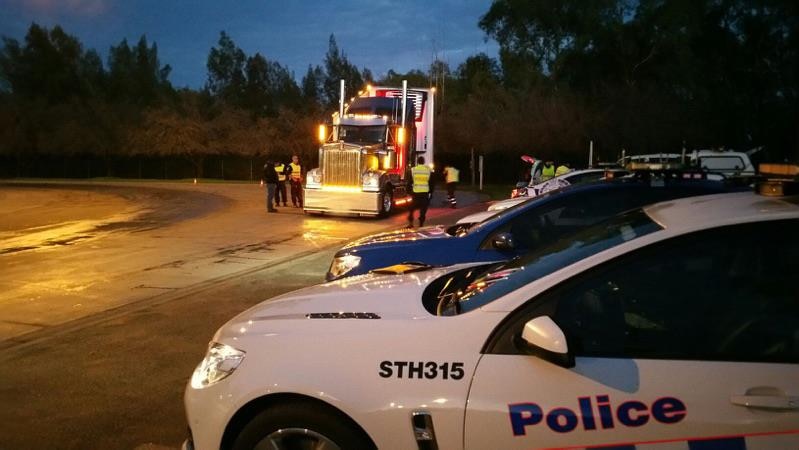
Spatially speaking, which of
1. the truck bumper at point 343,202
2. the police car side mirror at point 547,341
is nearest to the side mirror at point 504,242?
the police car side mirror at point 547,341

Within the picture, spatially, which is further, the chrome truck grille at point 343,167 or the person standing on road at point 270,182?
the person standing on road at point 270,182

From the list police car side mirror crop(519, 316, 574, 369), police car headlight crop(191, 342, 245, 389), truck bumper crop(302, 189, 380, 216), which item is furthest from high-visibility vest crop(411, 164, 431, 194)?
police car side mirror crop(519, 316, 574, 369)

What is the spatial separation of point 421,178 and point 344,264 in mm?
10752

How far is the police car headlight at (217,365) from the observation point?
3.29m

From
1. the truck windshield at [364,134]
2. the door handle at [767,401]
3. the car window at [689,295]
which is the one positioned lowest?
the door handle at [767,401]

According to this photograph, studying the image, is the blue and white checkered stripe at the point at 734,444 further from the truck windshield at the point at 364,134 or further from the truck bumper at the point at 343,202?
the truck windshield at the point at 364,134

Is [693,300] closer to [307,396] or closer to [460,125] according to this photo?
[307,396]

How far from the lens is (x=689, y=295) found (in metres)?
2.94

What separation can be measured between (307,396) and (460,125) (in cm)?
4487

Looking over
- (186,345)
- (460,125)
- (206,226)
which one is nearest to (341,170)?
(206,226)

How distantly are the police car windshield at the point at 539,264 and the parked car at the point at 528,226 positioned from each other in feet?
7.68

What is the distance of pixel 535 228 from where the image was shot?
253 inches

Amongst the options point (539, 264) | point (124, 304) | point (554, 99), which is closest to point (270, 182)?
point (124, 304)

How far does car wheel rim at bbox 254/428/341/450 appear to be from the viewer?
3088 millimetres
